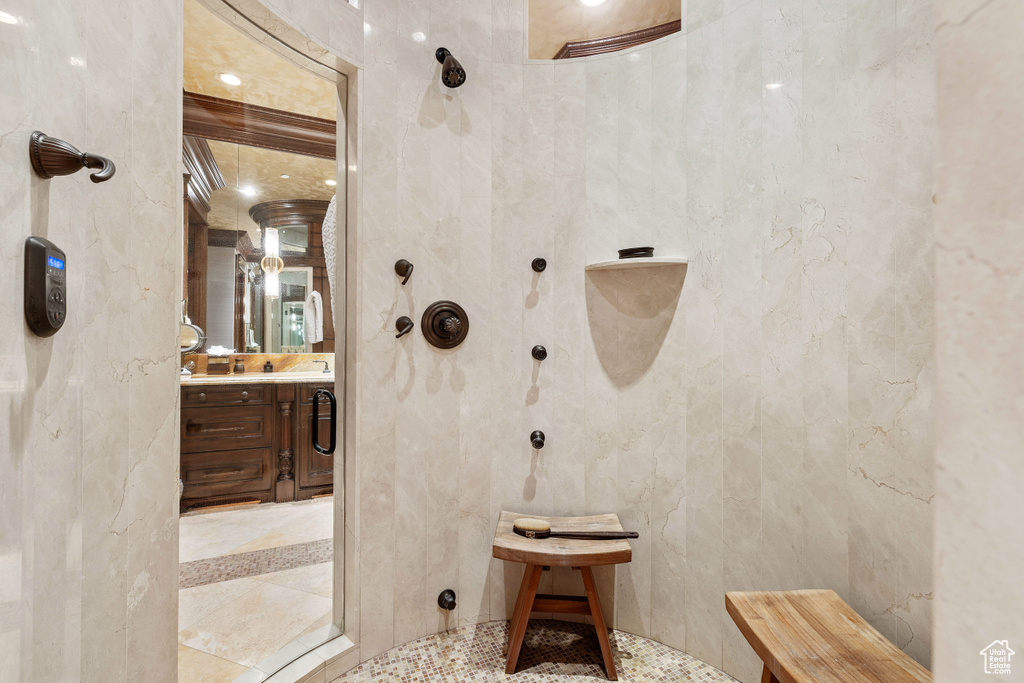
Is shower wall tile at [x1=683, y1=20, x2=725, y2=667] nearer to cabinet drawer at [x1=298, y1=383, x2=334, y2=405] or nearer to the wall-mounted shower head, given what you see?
the wall-mounted shower head

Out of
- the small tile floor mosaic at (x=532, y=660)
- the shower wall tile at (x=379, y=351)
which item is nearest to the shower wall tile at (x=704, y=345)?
the small tile floor mosaic at (x=532, y=660)

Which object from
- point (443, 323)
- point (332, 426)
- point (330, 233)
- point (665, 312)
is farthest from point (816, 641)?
point (330, 233)

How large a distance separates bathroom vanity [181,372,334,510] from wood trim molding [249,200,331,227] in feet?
2.06

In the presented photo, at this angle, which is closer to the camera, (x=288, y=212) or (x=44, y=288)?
(x=44, y=288)

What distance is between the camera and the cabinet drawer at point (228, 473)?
2.00m

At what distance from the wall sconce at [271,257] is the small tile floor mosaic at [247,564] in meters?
1.11

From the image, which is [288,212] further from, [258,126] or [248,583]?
[248,583]

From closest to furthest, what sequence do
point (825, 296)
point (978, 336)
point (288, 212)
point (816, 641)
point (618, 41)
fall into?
point (978, 336) < point (816, 641) < point (825, 296) < point (288, 212) < point (618, 41)

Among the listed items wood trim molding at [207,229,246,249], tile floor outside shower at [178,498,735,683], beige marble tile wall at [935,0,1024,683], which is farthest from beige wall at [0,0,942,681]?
beige marble tile wall at [935,0,1024,683]

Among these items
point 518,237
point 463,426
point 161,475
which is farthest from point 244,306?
point 518,237

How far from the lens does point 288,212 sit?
1.82 m

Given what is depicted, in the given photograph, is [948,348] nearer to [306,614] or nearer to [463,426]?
[463,426]

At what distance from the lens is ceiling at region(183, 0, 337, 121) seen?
55.9 inches

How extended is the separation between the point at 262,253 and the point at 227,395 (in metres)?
0.85
